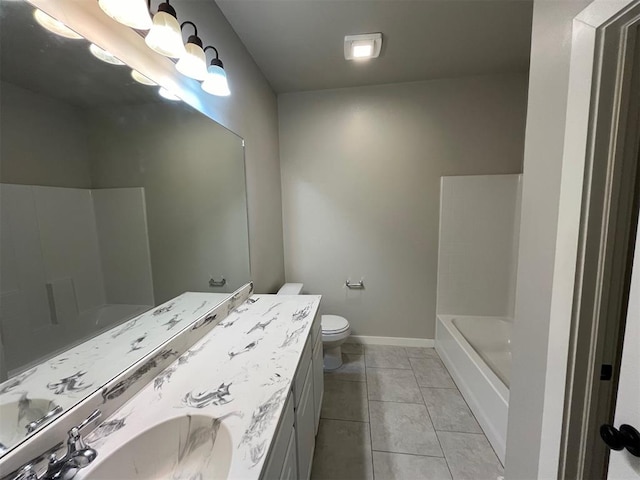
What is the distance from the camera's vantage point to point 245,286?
1851 mm

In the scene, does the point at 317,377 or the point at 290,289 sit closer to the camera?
the point at 317,377

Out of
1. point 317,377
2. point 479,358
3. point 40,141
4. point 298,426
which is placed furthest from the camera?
point 479,358

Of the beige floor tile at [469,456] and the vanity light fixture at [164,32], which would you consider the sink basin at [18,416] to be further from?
the beige floor tile at [469,456]

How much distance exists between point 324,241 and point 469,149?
1.66 meters

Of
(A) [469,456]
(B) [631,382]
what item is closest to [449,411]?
(A) [469,456]

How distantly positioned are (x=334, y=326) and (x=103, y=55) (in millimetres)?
2190

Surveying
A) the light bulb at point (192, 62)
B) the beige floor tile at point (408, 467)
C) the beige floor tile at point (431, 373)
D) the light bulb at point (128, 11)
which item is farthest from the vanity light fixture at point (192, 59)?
the beige floor tile at point (431, 373)

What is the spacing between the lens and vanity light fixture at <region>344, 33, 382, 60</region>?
1.81m

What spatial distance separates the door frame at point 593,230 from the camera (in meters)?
0.74

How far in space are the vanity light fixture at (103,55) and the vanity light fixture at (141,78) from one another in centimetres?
6

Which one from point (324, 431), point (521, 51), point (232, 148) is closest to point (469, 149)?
point (521, 51)

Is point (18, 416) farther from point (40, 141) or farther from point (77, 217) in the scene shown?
point (40, 141)

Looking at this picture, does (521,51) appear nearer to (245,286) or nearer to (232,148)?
(232,148)

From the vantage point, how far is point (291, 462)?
0.96 metres
